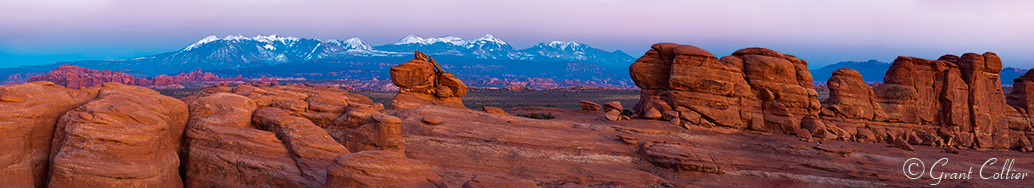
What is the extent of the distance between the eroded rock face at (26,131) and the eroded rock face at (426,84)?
16643mm

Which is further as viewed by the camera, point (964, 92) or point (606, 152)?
point (964, 92)

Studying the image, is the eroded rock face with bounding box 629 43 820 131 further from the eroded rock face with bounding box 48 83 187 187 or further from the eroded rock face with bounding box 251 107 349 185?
the eroded rock face with bounding box 48 83 187 187

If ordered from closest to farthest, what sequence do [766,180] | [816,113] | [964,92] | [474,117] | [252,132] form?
1. [252,132]
2. [766,180]
3. [474,117]
4. [816,113]
5. [964,92]


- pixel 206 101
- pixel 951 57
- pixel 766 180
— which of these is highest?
pixel 951 57

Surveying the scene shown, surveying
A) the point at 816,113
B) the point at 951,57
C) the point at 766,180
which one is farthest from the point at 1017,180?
the point at 951,57

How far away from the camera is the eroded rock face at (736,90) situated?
26062 mm

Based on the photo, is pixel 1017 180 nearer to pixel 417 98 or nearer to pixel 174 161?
pixel 417 98

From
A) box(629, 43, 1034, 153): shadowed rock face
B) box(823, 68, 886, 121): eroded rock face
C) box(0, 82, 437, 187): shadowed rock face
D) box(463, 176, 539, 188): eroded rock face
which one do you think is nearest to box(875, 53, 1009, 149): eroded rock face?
box(629, 43, 1034, 153): shadowed rock face

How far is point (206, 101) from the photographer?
19.4 metres

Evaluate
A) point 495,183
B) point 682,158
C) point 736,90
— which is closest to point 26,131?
point 495,183

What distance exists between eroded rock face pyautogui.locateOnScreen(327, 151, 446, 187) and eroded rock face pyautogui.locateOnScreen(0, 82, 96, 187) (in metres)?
8.82

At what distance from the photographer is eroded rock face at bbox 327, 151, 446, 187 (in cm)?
1366

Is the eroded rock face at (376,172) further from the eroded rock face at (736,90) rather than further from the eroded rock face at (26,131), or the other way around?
the eroded rock face at (736,90)

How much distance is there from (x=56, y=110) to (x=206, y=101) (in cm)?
427
